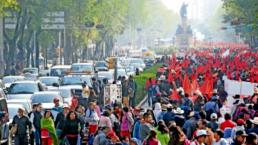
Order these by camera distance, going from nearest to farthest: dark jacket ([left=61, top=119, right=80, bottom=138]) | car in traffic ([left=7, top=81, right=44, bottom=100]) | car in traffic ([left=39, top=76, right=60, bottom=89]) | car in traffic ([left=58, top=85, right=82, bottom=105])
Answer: dark jacket ([left=61, top=119, right=80, bottom=138]) < car in traffic ([left=7, top=81, right=44, bottom=100]) < car in traffic ([left=58, top=85, right=82, bottom=105]) < car in traffic ([left=39, top=76, right=60, bottom=89])

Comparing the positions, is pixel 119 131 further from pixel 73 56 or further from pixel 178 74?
pixel 73 56

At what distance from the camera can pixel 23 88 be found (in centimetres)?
3966

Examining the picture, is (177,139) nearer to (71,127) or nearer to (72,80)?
(71,127)

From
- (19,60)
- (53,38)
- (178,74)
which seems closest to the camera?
(178,74)

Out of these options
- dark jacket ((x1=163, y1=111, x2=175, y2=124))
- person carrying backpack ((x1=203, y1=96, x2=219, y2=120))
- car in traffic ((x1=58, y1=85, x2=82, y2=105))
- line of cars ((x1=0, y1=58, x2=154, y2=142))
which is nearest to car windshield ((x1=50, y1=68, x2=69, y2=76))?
line of cars ((x1=0, y1=58, x2=154, y2=142))

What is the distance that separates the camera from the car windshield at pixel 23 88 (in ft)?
129

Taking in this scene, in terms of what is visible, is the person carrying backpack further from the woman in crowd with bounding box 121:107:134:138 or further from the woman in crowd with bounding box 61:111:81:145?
the woman in crowd with bounding box 61:111:81:145

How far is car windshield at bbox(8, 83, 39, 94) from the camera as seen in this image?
129 ft

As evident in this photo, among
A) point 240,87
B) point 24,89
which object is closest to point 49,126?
point 24,89

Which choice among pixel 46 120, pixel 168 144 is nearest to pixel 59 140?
pixel 46 120

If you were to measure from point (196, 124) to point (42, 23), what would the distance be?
5089cm

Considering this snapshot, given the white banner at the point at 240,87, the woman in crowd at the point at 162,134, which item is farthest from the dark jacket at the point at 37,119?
the white banner at the point at 240,87

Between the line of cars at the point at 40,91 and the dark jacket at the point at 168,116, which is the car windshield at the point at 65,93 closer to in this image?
the line of cars at the point at 40,91

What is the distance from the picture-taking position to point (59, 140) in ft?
81.6
